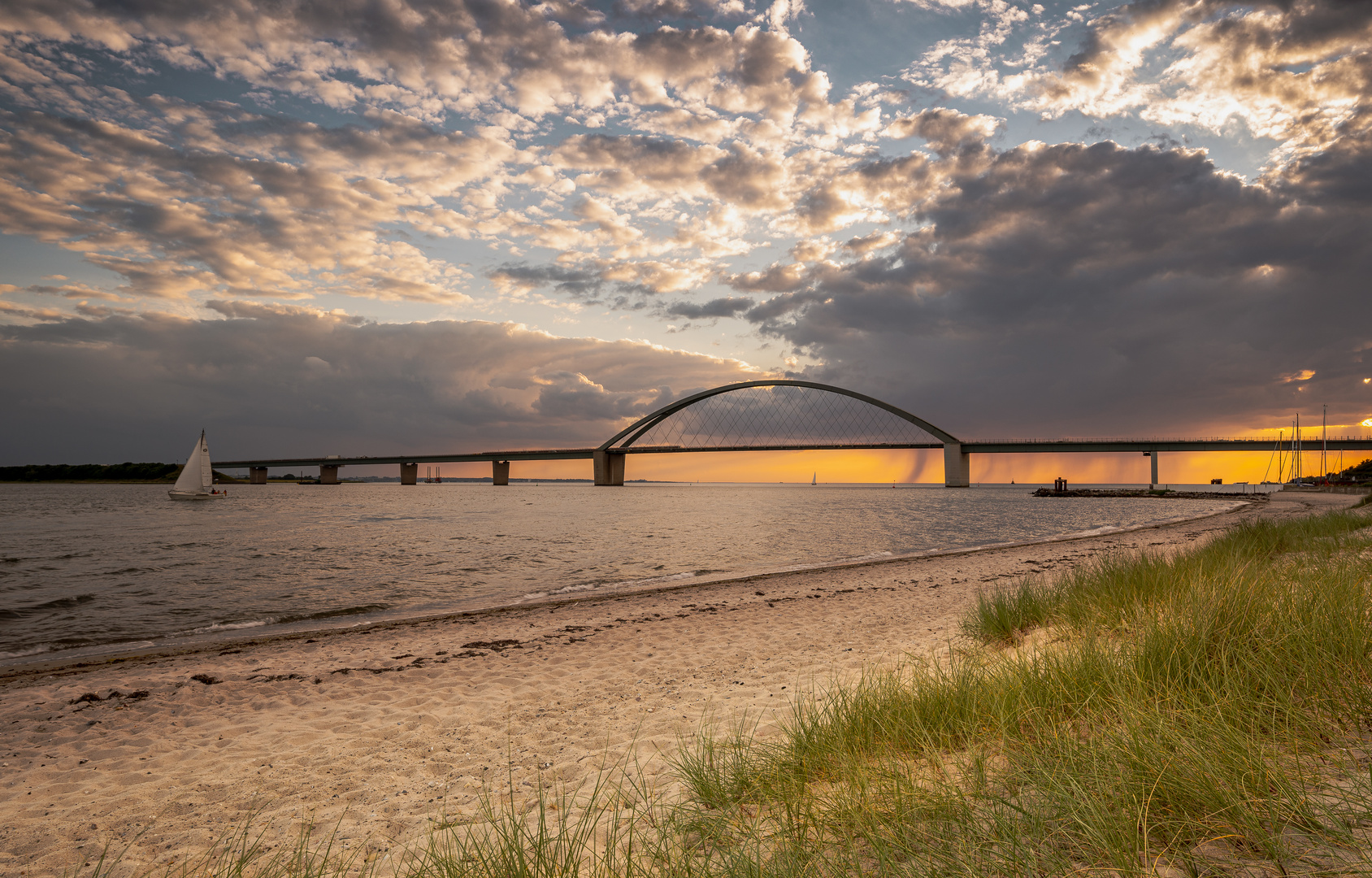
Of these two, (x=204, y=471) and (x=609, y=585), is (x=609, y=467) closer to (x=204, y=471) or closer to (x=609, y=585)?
(x=204, y=471)

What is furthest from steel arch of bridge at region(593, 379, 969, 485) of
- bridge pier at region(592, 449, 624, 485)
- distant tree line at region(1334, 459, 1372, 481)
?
distant tree line at region(1334, 459, 1372, 481)

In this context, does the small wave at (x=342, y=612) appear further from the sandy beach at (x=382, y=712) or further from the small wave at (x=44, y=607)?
the small wave at (x=44, y=607)

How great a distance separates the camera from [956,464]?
135 meters

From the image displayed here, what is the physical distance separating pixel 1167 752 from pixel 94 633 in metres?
18.8

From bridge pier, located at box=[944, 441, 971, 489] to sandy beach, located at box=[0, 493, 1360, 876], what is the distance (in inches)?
5111

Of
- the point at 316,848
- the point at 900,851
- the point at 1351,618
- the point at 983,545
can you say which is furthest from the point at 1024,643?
the point at 983,545

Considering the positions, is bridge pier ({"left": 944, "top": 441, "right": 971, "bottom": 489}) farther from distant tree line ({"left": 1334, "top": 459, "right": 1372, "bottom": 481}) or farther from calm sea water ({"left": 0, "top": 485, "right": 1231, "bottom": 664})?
calm sea water ({"left": 0, "top": 485, "right": 1231, "bottom": 664})

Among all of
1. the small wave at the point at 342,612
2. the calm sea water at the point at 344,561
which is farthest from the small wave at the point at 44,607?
the small wave at the point at 342,612

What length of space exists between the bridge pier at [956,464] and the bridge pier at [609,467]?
80574 mm

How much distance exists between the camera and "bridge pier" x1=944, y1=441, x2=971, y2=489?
438ft

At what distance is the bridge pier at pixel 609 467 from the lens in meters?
155

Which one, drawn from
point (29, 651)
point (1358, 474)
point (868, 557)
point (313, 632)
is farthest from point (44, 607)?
point (1358, 474)

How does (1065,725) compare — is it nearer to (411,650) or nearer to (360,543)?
(411,650)

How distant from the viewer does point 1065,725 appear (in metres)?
3.88
